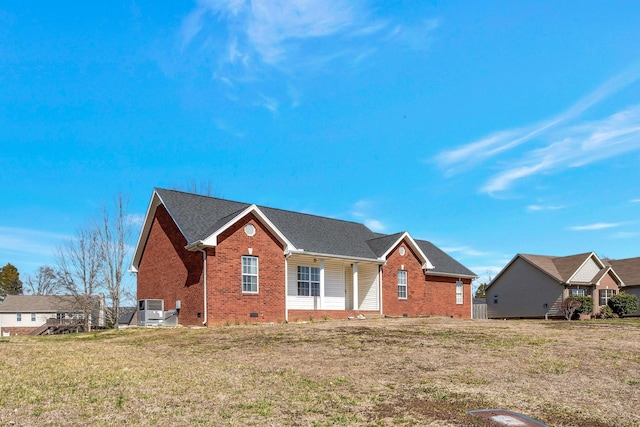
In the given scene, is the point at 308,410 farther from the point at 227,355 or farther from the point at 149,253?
the point at 149,253

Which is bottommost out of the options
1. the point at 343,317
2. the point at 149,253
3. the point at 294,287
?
the point at 343,317

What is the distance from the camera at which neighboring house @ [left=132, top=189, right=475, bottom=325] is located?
23516 mm

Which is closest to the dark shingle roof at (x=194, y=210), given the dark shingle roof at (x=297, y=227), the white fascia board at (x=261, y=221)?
the dark shingle roof at (x=297, y=227)

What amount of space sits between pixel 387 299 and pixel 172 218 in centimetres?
1337

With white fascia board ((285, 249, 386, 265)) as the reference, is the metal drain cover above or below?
below

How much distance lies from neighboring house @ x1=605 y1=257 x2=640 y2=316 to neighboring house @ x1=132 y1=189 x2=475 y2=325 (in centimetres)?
2017

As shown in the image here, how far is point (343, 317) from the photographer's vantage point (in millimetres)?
28844

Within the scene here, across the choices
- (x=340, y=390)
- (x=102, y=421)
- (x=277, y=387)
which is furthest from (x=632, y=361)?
(x=102, y=421)

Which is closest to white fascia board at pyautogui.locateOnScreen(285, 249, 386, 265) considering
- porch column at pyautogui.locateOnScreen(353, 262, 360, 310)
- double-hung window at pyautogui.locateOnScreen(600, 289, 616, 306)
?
porch column at pyautogui.locateOnScreen(353, 262, 360, 310)

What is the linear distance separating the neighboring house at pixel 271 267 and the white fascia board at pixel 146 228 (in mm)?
57

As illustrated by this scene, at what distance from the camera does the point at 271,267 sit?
82.6 ft

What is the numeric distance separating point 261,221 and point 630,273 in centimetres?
3780

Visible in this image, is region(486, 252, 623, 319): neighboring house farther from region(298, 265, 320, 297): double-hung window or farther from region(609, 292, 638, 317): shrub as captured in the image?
region(298, 265, 320, 297): double-hung window

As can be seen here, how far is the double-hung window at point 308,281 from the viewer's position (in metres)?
27.4
